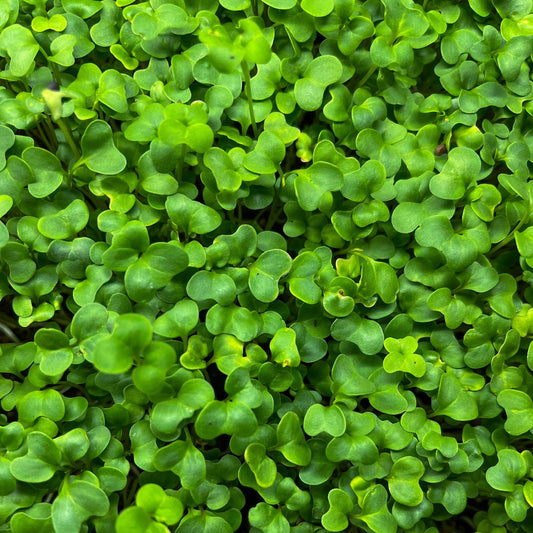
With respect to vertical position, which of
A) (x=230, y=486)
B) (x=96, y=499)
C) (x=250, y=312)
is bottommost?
(x=230, y=486)

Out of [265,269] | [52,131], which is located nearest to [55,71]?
[52,131]

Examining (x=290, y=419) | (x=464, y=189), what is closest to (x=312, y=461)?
(x=290, y=419)

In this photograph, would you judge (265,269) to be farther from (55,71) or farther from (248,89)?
(55,71)

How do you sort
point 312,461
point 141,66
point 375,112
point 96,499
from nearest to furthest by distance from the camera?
1. point 96,499
2. point 312,461
3. point 375,112
4. point 141,66

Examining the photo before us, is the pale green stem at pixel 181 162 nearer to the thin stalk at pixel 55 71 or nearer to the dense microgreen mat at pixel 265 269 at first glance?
the dense microgreen mat at pixel 265 269

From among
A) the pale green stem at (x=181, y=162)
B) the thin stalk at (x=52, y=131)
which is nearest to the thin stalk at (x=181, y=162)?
the pale green stem at (x=181, y=162)

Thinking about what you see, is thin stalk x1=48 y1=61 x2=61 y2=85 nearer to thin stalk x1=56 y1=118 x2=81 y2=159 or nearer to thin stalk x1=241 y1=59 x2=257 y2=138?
thin stalk x1=56 y1=118 x2=81 y2=159

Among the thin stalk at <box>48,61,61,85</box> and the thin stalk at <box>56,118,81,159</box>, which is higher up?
the thin stalk at <box>48,61,61,85</box>

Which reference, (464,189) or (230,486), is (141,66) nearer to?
(464,189)

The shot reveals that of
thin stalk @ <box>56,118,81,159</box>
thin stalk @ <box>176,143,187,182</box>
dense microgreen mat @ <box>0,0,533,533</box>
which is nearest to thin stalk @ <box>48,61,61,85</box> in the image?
dense microgreen mat @ <box>0,0,533,533</box>
